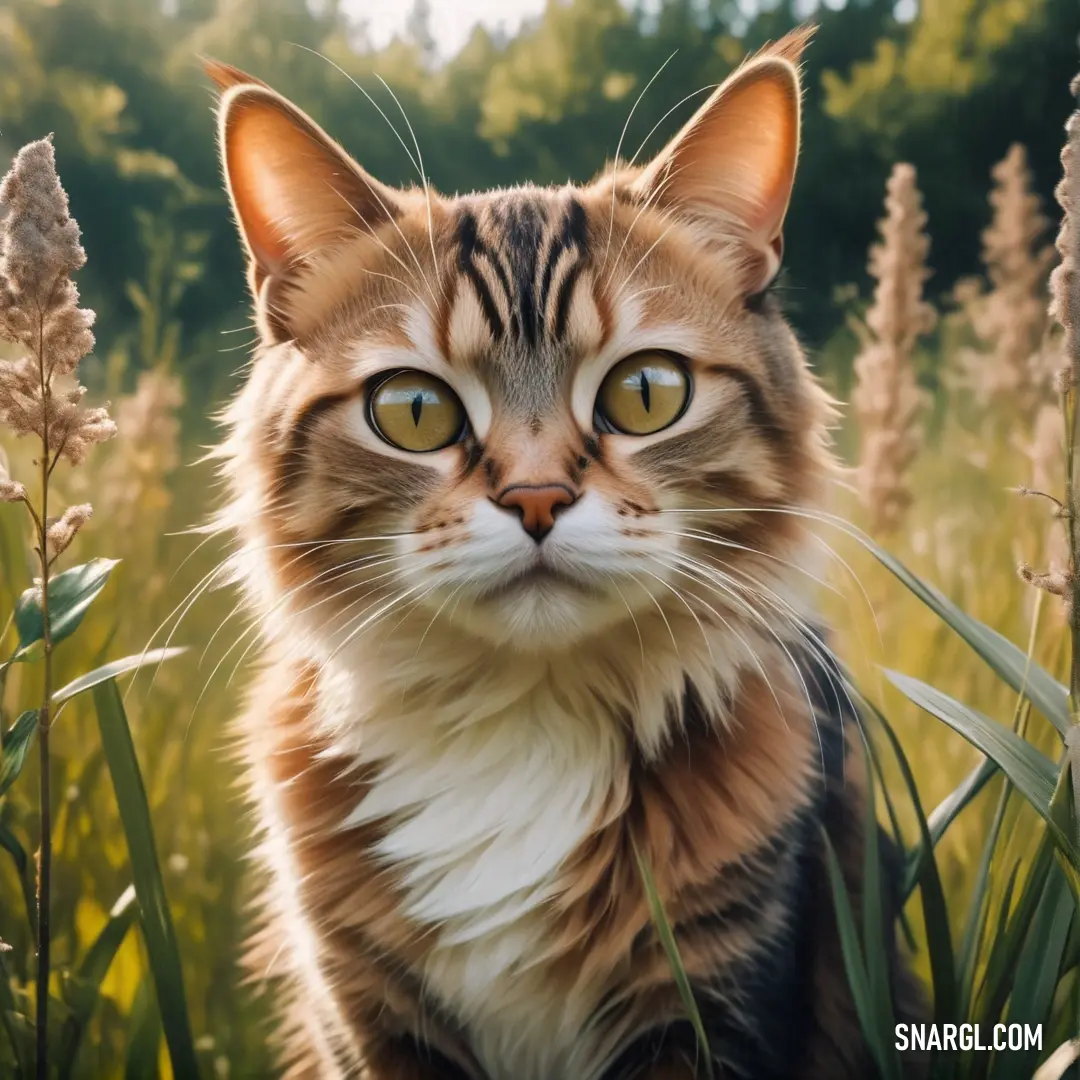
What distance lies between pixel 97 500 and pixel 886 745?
1168 mm

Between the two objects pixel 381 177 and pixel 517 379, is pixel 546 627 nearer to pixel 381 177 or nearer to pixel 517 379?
pixel 517 379

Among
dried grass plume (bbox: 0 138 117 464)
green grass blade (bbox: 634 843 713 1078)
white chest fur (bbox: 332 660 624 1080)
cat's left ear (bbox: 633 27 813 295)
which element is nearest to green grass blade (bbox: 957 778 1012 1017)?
green grass blade (bbox: 634 843 713 1078)

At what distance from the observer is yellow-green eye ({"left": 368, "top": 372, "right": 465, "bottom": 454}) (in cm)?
125

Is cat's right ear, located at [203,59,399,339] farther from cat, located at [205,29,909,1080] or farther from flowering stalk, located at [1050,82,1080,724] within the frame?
flowering stalk, located at [1050,82,1080,724]

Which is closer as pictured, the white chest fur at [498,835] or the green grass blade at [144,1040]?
the white chest fur at [498,835]

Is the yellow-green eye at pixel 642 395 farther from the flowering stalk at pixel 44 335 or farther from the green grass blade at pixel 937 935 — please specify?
the flowering stalk at pixel 44 335

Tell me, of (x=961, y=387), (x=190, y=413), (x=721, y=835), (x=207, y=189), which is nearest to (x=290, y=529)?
(x=190, y=413)

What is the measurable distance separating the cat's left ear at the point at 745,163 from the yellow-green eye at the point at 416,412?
36 centimetres

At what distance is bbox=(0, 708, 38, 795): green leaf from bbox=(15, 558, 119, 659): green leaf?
0.07 metres

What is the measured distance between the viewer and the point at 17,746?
1.16 metres

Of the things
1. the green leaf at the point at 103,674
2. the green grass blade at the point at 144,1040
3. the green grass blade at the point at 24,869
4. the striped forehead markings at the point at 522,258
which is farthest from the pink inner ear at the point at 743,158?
the green grass blade at the point at 144,1040

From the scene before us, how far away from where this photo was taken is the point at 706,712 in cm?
132

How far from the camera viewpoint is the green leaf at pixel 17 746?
3.79ft

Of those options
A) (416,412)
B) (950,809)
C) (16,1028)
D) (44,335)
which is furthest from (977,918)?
(44,335)
